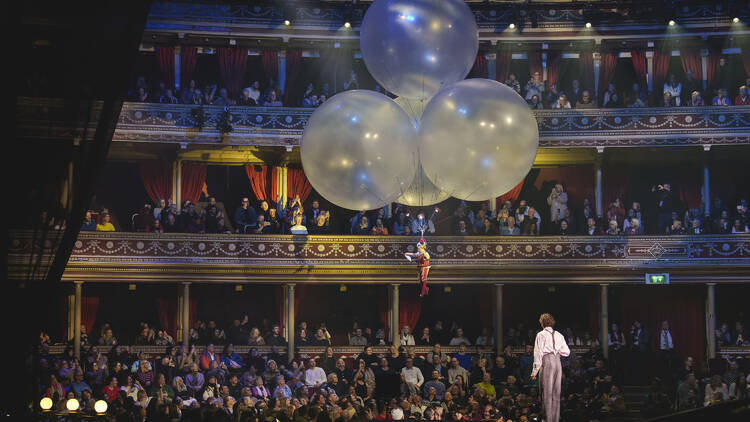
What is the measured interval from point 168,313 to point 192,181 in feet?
12.2

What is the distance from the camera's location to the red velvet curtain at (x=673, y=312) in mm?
23047

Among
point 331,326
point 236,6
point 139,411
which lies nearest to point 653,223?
point 331,326

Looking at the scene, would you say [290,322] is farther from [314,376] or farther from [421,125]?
[421,125]

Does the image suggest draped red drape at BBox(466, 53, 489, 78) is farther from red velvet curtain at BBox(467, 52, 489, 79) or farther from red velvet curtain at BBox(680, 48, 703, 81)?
red velvet curtain at BBox(680, 48, 703, 81)

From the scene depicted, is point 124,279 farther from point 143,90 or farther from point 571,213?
point 571,213

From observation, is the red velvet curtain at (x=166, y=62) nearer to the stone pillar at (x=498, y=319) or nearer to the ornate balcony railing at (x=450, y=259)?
the ornate balcony railing at (x=450, y=259)

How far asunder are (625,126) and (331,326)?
31.3ft

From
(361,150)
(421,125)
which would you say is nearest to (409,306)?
(421,125)

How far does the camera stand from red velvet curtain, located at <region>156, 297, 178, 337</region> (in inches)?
897

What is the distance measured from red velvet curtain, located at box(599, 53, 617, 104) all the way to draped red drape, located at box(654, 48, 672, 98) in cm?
112

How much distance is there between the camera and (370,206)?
339 inches

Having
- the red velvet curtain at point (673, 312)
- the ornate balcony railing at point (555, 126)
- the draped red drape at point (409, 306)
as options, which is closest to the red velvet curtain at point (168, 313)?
the ornate balcony railing at point (555, 126)

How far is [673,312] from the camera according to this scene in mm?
23281

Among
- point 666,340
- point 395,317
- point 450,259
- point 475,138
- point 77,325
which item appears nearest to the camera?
point 475,138
